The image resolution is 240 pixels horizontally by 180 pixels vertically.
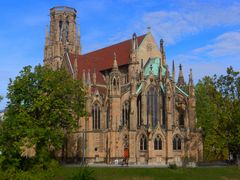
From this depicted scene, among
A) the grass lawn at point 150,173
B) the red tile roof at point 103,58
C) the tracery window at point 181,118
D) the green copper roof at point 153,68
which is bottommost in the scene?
the grass lawn at point 150,173

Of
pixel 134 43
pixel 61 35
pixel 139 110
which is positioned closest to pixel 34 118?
pixel 139 110

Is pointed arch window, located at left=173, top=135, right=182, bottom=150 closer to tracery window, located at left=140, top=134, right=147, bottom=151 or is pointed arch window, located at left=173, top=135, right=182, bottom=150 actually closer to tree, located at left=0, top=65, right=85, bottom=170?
tracery window, located at left=140, top=134, right=147, bottom=151

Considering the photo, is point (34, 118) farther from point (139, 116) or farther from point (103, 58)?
point (103, 58)

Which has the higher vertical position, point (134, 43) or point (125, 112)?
point (134, 43)

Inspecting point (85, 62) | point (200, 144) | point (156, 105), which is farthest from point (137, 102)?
point (85, 62)

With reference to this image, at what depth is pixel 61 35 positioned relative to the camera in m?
95.8

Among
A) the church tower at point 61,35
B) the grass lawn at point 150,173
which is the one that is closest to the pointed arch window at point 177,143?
the grass lawn at point 150,173

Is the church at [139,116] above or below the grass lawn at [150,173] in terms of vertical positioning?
above

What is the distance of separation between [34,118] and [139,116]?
79.0ft

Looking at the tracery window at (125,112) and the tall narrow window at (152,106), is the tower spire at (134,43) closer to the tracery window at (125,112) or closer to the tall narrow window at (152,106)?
the tall narrow window at (152,106)

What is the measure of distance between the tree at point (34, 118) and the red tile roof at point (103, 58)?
28.7 metres

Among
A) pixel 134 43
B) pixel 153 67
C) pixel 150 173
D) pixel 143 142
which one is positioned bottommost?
pixel 150 173

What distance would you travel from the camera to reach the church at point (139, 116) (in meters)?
64.5

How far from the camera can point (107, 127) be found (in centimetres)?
6850
